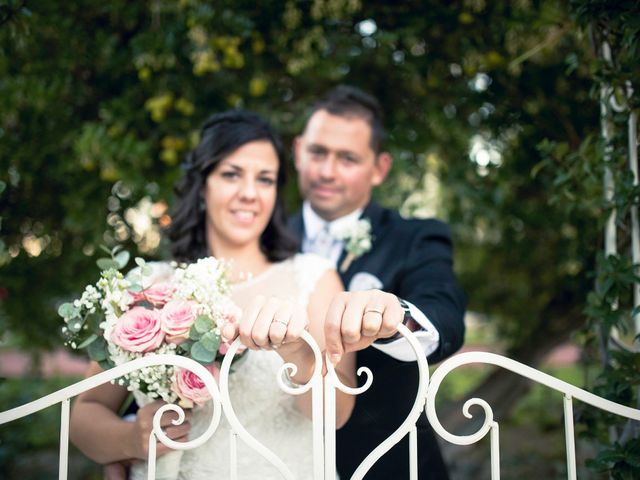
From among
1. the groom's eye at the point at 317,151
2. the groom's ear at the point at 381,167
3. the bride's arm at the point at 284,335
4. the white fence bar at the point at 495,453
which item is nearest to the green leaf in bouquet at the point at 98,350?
the bride's arm at the point at 284,335

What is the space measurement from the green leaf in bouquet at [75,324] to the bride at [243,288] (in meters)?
0.36

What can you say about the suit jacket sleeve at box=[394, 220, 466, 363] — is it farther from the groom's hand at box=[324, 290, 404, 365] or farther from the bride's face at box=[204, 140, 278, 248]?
the bride's face at box=[204, 140, 278, 248]

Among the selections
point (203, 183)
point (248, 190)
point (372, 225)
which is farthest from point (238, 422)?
point (372, 225)

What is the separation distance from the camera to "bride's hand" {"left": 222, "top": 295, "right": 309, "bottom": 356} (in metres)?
1.49

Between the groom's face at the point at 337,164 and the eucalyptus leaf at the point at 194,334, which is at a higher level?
the groom's face at the point at 337,164

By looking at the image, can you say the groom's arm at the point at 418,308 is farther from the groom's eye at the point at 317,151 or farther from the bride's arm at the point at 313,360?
the groom's eye at the point at 317,151

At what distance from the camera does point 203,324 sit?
177 centimetres

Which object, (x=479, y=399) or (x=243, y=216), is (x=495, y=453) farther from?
(x=243, y=216)

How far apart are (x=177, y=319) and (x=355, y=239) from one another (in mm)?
1411

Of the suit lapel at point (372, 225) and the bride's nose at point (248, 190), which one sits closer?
the bride's nose at point (248, 190)

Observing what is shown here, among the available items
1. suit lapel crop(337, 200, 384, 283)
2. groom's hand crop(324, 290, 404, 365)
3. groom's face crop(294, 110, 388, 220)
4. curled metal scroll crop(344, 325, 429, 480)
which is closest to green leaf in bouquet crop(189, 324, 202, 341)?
groom's hand crop(324, 290, 404, 365)

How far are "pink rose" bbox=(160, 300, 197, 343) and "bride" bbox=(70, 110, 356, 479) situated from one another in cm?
20

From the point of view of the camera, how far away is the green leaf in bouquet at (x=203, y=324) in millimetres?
1766

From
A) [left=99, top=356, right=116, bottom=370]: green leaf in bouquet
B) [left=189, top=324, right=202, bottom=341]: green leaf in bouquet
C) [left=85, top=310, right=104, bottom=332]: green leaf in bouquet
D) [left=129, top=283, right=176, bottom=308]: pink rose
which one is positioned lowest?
[left=99, top=356, right=116, bottom=370]: green leaf in bouquet
